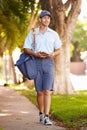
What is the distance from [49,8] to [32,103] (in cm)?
382

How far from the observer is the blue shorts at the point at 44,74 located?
313 inches

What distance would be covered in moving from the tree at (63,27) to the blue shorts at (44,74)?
21.9 feet

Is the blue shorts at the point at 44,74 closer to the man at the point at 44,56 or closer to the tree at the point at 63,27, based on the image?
the man at the point at 44,56

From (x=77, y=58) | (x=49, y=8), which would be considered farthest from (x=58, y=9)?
(x=77, y=58)

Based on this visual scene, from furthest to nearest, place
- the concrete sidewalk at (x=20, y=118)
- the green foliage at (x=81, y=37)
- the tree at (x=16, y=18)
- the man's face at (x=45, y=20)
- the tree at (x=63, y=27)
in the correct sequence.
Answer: the green foliage at (x=81, y=37)
the tree at (x=16, y=18)
the tree at (x=63, y=27)
the man's face at (x=45, y=20)
the concrete sidewalk at (x=20, y=118)

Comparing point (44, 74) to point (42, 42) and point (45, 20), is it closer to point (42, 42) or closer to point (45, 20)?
point (42, 42)

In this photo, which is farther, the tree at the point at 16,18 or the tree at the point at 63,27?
the tree at the point at 16,18

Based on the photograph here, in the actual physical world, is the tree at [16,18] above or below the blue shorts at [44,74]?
above

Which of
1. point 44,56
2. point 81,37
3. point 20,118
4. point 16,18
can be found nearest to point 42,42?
point 44,56

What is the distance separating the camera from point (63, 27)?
48.1 feet

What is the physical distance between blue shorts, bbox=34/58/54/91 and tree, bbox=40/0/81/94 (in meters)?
6.69

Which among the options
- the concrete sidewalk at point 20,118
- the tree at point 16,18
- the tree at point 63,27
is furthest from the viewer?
the tree at point 16,18

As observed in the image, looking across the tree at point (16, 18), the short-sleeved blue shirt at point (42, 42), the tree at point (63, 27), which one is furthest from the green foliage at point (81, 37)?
the short-sleeved blue shirt at point (42, 42)

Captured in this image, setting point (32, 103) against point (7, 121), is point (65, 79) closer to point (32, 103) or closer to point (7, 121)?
point (32, 103)
